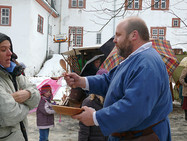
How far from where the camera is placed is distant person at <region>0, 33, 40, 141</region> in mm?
2152

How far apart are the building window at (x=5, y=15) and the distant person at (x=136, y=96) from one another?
58.2ft

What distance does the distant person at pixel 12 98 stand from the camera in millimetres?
2152

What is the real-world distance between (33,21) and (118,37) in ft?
57.5

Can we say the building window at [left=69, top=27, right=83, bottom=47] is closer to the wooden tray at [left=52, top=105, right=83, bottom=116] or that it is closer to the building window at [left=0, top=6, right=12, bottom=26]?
the building window at [left=0, top=6, right=12, bottom=26]

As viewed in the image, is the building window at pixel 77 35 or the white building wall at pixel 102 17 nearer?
the white building wall at pixel 102 17

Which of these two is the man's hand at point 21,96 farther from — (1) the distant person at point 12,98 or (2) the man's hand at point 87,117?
(2) the man's hand at point 87,117

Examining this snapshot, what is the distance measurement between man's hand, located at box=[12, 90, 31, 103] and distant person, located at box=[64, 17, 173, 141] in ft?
3.04

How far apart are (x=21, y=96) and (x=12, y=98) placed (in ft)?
0.46

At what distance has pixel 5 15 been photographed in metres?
17.9

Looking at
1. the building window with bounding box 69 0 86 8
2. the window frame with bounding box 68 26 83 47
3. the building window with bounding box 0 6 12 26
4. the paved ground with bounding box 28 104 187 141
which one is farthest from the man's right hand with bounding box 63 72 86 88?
the building window with bounding box 69 0 86 8

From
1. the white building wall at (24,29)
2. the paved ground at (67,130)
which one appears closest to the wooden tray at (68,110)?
the paved ground at (67,130)

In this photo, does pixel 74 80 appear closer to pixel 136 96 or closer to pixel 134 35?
pixel 134 35

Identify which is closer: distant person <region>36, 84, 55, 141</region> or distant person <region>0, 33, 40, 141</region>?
distant person <region>0, 33, 40, 141</region>

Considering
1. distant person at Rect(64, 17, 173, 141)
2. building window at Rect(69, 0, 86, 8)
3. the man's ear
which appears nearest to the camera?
distant person at Rect(64, 17, 173, 141)
